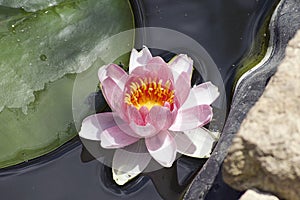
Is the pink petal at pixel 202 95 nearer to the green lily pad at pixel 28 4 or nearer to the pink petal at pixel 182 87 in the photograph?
the pink petal at pixel 182 87

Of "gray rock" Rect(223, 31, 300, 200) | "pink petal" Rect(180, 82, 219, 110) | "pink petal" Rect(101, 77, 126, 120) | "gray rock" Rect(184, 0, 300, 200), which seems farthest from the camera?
"pink petal" Rect(180, 82, 219, 110)

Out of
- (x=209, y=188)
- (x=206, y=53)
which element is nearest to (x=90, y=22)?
(x=206, y=53)

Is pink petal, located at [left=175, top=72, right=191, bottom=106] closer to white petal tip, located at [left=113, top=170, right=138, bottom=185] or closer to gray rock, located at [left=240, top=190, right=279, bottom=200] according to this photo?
white petal tip, located at [left=113, top=170, right=138, bottom=185]

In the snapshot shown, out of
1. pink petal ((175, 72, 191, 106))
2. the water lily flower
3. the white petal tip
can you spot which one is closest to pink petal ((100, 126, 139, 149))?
the water lily flower

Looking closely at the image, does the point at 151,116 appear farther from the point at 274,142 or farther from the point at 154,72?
the point at 274,142

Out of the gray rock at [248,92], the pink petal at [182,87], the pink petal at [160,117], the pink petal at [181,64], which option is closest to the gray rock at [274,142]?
the gray rock at [248,92]

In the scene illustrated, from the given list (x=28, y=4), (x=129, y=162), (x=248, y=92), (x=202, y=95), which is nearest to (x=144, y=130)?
(x=129, y=162)
